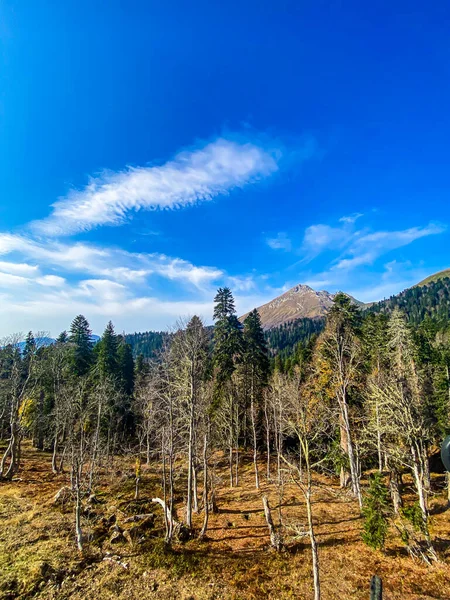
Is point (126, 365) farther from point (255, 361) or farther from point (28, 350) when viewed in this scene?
point (255, 361)

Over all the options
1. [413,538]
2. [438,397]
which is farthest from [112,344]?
[438,397]

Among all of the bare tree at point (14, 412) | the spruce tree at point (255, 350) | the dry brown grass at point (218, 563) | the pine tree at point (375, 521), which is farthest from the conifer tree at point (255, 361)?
the bare tree at point (14, 412)

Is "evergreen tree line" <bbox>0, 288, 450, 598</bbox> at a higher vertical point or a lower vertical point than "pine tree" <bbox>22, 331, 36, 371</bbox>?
lower

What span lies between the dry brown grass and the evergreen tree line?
39.3 inches

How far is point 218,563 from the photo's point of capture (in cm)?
1434

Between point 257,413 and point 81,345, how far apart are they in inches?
1118

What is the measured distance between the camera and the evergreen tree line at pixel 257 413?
1659cm

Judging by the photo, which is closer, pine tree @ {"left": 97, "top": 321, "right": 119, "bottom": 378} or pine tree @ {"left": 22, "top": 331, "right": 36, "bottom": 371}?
pine tree @ {"left": 22, "top": 331, "right": 36, "bottom": 371}

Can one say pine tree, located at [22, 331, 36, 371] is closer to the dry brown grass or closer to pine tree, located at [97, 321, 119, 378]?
pine tree, located at [97, 321, 119, 378]

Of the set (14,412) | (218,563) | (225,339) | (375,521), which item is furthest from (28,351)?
(375,521)

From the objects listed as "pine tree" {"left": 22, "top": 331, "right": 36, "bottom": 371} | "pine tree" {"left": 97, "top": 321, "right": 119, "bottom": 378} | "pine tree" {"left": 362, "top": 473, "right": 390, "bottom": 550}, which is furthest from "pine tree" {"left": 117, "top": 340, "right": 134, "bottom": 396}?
"pine tree" {"left": 362, "top": 473, "right": 390, "bottom": 550}

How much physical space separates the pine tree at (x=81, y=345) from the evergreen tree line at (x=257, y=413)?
0.15 meters

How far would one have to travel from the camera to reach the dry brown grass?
40.0 ft

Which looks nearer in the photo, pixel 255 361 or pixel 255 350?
pixel 255 361
